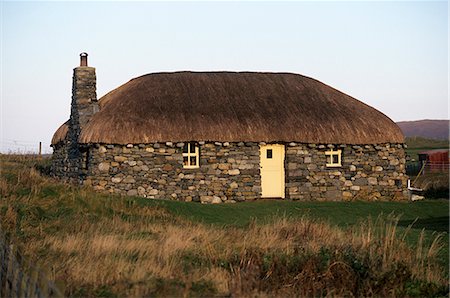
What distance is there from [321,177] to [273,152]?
1988 mm

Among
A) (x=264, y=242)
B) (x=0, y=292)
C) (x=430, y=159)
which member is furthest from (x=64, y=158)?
(x=430, y=159)

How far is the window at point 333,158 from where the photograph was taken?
78.4 feet

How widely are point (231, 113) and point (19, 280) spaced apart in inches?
666

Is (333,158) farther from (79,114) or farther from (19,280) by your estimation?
(19,280)

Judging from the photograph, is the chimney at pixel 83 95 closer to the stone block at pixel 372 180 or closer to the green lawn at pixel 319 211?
the green lawn at pixel 319 211

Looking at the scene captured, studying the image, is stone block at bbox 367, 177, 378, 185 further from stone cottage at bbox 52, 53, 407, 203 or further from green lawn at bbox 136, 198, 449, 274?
green lawn at bbox 136, 198, 449, 274

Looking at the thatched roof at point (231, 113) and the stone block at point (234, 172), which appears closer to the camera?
the thatched roof at point (231, 113)

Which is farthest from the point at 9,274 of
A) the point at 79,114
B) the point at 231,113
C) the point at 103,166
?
the point at 79,114

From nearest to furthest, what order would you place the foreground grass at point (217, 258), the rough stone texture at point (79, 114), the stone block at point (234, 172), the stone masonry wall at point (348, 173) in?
the foreground grass at point (217, 258) → the stone block at point (234, 172) → the stone masonry wall at point (348, 173) → the rough stone texture at point (79, 114)

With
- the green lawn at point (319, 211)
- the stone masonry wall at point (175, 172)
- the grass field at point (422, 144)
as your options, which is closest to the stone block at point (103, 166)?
the stone masonry wall at point (175, 172)

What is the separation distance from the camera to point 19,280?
6707mm

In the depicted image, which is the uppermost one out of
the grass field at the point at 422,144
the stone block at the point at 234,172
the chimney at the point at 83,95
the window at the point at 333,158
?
the chimney at the point at 83,95

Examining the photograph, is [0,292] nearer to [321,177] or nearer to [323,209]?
[323,209]

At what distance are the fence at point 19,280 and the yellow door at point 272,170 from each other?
1511 cm
